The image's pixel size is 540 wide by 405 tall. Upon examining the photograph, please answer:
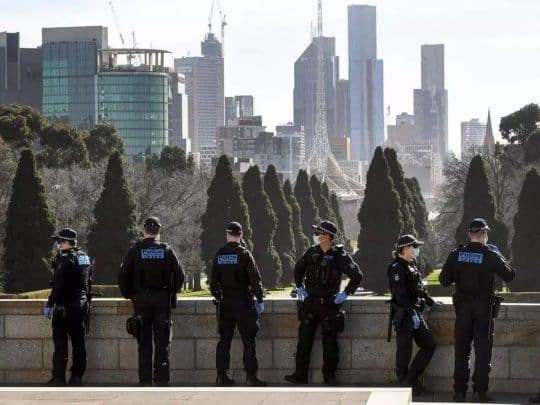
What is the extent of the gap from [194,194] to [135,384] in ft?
247

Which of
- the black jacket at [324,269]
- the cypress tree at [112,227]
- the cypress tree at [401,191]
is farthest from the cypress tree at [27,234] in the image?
the black jacket at [324,269]

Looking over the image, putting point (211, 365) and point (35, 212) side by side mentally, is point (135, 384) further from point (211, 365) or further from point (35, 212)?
point (35, 212)

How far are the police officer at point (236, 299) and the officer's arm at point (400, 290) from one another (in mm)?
1571

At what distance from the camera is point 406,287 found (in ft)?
58.2

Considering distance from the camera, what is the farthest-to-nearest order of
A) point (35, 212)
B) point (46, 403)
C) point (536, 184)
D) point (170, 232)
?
1. point (170, 232)
2. point (536, 184)
3. point (35, 212)
4. point (46, 403)

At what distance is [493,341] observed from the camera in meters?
18.3

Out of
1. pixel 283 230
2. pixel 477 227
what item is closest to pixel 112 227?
pixel 283 230

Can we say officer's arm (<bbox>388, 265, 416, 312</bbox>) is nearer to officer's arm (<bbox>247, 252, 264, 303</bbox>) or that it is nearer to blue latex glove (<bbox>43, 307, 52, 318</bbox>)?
officer's arm (<bbox>247, 252, 264, 303</bbox>)

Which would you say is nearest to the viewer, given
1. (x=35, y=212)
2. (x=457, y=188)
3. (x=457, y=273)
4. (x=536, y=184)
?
(x=457, y=273)

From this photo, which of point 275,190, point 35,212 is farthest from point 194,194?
point 35,212

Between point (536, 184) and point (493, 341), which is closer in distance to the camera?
point (493, 341)

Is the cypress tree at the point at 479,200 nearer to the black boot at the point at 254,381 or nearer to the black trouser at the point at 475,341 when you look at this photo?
the black boot at the point at 254,381

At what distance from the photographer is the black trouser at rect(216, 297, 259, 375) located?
717 inches

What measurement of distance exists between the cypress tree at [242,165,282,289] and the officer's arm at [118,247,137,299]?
2444 inches
